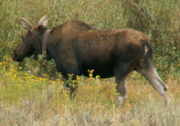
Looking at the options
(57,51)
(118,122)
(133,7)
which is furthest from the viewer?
(133,7)

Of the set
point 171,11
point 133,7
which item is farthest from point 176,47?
point 133,7

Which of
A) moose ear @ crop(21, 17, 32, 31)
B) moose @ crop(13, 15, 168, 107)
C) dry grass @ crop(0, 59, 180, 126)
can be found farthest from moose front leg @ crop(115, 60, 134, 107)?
moose ear @ crop(21, 17, 32, 31)

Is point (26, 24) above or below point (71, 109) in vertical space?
above

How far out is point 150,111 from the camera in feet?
17.2

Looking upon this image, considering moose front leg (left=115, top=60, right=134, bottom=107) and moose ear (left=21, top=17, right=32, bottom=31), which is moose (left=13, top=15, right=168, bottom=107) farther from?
moose ear (left=21, top=17, right=32, bottom=31)

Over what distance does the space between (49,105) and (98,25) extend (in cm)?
461

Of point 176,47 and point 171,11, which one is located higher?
point 171,11

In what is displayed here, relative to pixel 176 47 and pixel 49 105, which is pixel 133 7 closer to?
pixel 176 47

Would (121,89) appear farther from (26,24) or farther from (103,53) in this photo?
(26,24)

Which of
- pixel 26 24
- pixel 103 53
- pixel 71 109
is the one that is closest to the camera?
pixel 71 109

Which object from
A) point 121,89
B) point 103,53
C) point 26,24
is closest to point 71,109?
point 121,89

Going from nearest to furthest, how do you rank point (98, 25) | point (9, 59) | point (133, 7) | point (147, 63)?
1. point (147, 63)
2. point (9, 59)
3. point (98, 25)
4. point (133, 7)

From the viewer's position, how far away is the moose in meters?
6.48

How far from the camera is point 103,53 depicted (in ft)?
22.0
